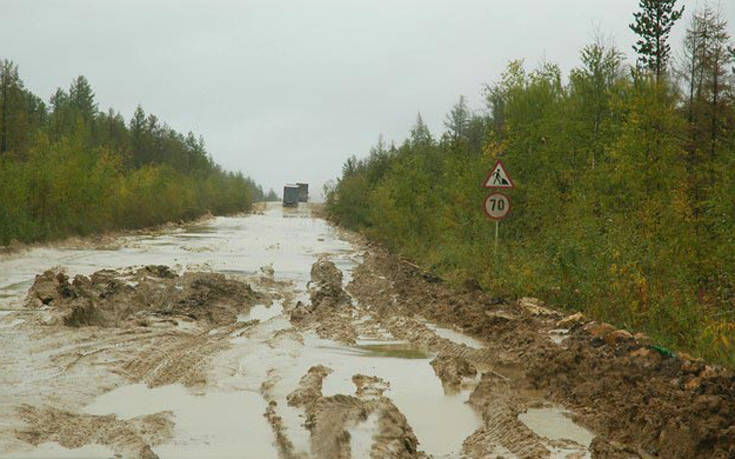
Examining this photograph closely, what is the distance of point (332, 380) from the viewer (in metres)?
7.97

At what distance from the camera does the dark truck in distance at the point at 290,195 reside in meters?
111

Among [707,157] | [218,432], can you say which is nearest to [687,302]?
[218,432]

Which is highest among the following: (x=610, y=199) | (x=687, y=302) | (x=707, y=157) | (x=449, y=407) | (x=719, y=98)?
(x=719, y=98)

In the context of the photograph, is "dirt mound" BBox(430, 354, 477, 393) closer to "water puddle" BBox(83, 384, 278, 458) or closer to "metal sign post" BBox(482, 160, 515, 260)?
"water puddle" BBox(83, 384, 278, 458)

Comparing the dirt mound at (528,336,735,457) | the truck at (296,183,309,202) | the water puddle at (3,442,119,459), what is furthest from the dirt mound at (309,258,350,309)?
the truck at (296,183,309,202)

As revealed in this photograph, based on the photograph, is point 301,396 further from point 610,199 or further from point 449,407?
point 610,199

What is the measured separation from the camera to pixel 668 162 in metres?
15.5

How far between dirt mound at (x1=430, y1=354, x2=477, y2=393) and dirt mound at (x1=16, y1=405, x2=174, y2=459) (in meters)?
3.20

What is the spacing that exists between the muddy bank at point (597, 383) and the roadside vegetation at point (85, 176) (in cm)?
2086

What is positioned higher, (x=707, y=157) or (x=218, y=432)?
(x=707, y=157)

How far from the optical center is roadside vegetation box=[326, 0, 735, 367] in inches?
398

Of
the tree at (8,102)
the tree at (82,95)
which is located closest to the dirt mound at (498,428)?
the tree at (8,102)

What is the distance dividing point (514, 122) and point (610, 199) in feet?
17.5

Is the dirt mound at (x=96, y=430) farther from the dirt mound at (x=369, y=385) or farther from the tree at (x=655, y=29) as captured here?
the tree at (x=655, y=29)
